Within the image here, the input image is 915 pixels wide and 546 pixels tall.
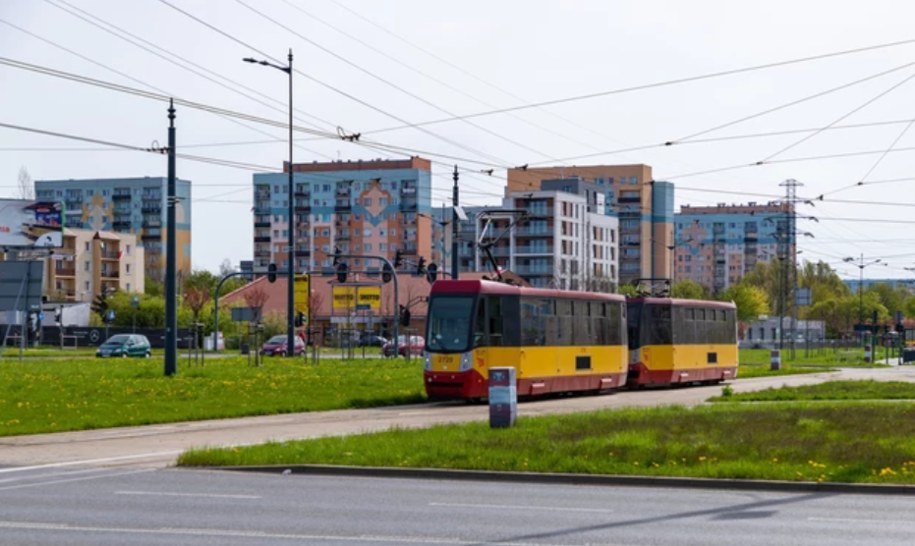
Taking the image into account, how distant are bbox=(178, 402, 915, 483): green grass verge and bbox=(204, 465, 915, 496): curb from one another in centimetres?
28

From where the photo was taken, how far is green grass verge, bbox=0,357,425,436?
3108 centimetres

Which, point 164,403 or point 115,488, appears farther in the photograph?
point 164,403

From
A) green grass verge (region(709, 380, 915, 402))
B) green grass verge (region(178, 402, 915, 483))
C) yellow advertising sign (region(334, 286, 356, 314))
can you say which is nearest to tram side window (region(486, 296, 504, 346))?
green grass verge (region(709, 380, 915, 402))

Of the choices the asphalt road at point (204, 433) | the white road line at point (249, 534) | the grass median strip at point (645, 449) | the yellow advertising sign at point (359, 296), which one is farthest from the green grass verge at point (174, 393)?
the yellow advertising sign at point (359, 296)

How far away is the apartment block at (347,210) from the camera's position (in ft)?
542

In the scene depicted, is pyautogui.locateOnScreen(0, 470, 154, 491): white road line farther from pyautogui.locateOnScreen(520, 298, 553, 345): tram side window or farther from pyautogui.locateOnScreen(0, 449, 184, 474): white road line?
pyautogui.locateOnScreen(520, 298, 553, 345): tram side window

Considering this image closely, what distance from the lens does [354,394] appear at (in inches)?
1563

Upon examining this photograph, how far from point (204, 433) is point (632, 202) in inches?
5617

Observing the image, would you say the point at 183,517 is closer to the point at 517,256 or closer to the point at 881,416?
the point at 881,416

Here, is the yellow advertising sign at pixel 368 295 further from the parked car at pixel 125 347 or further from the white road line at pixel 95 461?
the white road line at pixel 95 461

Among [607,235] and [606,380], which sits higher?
[607,235]

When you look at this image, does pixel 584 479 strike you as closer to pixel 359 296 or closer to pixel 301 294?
pixel 301 294

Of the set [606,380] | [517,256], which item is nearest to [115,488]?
[606,380]

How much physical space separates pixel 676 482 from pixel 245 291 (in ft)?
354
